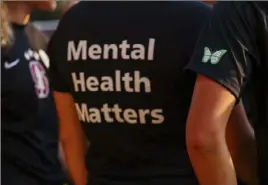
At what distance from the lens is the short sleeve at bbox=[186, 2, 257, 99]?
1.69m

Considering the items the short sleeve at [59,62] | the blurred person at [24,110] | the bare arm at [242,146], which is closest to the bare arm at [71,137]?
the short sleeve at [59,62]

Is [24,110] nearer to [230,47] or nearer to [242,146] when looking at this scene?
[242,146]

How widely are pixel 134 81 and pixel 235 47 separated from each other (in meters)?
0.35

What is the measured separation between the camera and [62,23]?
2.09 meters

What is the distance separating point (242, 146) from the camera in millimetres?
1969

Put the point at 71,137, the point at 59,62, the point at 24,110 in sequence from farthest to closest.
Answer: the point at 24,110 → the point at 71,137 → the point at 59,62

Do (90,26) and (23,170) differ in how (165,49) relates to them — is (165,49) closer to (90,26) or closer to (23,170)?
(90,26)

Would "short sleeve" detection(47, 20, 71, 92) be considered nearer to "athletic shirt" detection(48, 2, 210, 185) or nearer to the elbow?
"athletic shirt" detection(48, 2, 210, 185)

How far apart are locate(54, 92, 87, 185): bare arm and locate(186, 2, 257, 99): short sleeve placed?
57 cm

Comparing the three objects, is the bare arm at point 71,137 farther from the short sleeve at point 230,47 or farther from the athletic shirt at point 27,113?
the short sleeve at point 230,47

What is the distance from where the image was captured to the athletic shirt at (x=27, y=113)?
2539mm

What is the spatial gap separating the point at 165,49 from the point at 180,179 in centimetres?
36

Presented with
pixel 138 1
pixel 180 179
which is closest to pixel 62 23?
pixel 138 1

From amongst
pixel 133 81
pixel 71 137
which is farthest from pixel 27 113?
pixel 133 81
